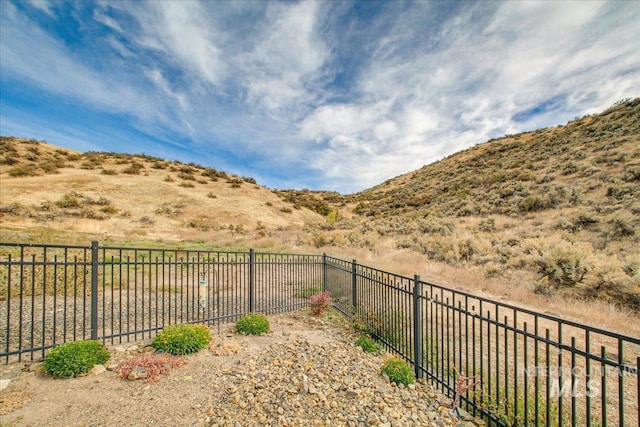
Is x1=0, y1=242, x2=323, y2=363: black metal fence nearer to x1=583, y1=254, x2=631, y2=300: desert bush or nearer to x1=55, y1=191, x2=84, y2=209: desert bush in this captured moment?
x1=583, y1=254, x2=631, y2=300: desert bush

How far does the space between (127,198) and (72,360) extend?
31.4m

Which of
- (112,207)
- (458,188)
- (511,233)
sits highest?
(458,188)

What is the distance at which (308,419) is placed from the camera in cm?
365

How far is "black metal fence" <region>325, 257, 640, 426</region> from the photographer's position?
2.89 meters

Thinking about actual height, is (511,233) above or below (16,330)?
above

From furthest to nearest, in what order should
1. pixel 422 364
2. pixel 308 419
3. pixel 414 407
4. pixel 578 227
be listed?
pixel 578 227, pixel 422 364, pixel 414 407, pixel 308 419

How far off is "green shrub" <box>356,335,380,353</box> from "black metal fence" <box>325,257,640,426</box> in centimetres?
26

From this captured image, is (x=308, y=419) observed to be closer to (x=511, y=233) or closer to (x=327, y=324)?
(x=327, y=324)

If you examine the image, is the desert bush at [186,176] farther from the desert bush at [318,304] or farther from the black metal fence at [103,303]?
the desert bush at [318,304]

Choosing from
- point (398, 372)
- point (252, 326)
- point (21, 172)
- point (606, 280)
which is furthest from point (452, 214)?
point (21, 172)

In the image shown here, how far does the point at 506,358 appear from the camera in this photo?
304cm

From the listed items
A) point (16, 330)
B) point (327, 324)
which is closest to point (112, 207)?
point (16, 330)

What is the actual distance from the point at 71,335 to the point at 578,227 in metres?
19.4

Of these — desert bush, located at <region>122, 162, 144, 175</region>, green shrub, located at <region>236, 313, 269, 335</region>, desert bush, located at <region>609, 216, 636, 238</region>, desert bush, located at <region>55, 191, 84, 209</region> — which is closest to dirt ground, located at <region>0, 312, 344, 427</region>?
green shrub, located at <region>236, 313, 269, 335</region>
